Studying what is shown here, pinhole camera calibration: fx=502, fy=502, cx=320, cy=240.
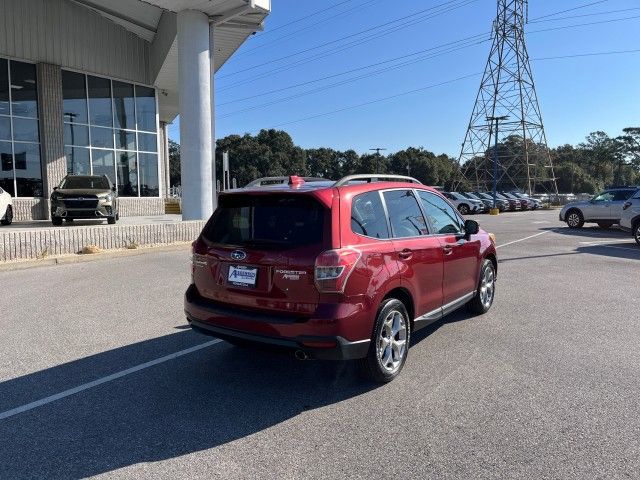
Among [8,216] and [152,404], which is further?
[8,216]

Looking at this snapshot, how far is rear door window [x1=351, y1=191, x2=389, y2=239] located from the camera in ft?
13.9

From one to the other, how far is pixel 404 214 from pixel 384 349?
4.50ft

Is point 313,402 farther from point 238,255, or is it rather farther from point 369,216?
point 369,216

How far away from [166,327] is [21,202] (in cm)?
1618

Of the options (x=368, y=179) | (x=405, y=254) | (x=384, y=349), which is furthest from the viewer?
(x=368, y=179)

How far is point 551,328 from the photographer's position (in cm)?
614

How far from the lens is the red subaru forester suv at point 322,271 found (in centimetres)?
390

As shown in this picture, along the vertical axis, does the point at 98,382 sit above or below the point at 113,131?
below

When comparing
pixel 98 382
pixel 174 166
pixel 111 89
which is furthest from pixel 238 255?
pixel 174 166

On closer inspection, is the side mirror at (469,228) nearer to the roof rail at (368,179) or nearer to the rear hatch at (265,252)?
the roof rail at (368,179)

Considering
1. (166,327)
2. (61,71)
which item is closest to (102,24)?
(61,71)

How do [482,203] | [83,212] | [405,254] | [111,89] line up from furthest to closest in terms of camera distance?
[482,203]
[111,89]
[83,212]
[405,254]

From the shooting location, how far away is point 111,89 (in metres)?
22.1

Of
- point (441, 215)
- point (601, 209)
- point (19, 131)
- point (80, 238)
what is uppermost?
point (19, 131)
